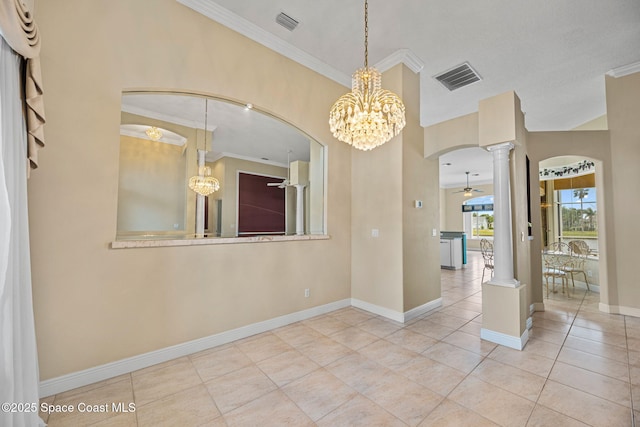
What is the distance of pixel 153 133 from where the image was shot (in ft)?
8.94

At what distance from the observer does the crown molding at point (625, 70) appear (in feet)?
12.3

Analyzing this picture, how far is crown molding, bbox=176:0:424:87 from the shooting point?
9.43 feet

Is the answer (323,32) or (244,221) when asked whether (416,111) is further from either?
(244,221)

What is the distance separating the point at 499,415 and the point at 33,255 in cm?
366

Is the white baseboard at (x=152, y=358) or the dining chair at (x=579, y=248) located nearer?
the white baseboard at (x=152, y=358)

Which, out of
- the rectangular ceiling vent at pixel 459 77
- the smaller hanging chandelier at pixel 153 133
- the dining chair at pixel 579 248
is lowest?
the dining chair at pixel 579 248

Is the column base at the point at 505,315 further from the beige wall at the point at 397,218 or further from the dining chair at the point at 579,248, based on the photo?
the dining chair at the point at 579,248

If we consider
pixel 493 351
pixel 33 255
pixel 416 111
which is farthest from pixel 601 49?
pixel 33 255

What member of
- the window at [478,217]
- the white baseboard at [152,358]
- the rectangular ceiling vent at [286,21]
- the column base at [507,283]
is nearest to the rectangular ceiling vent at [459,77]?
the rectangular ceiling vent at [286,21]

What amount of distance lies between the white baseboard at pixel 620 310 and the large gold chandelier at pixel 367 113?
4.52 meters

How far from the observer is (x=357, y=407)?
1.91 meters

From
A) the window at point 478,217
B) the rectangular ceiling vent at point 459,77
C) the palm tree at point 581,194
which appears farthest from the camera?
the window at point 478,217

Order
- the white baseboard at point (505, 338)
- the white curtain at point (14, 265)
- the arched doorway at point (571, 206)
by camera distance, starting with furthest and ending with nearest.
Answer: the arched doorway at point (571, 206) → the white baseboard at point (505, 338) → the white curtain at point (14, 265)

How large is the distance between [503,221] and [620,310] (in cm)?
289
